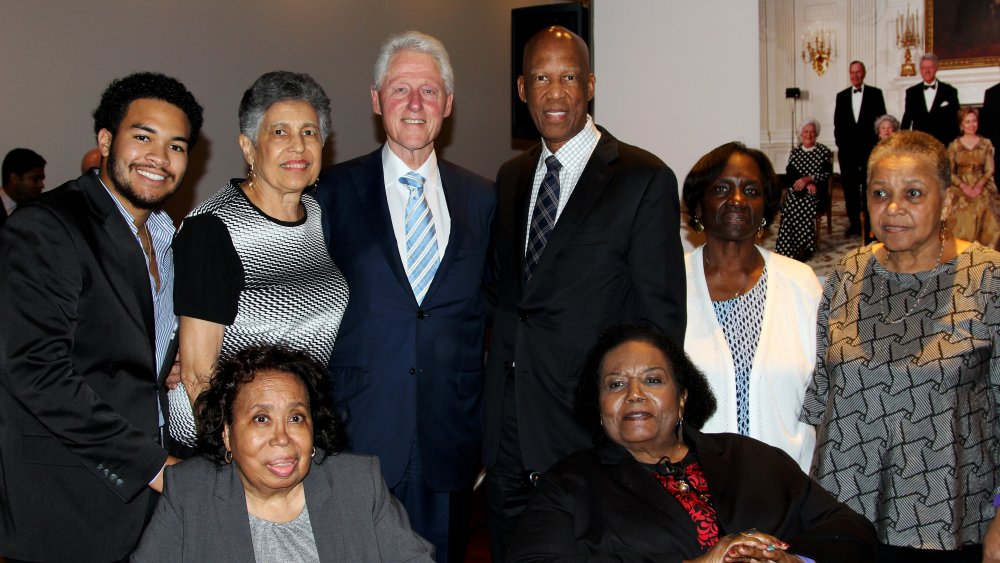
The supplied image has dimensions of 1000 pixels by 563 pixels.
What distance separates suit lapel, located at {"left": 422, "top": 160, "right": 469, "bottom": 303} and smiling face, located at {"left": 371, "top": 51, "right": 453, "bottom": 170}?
0.11m

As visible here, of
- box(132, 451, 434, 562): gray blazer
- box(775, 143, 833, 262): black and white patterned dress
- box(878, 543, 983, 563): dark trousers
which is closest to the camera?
box(132, 451, 434, 562): gray blazer

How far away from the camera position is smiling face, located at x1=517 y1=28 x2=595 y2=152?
10.1 feet

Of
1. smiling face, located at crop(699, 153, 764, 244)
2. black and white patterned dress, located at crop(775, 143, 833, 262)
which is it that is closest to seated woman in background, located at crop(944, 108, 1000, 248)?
black and white patterned dress, located at crop(775, 143, 833, 262)

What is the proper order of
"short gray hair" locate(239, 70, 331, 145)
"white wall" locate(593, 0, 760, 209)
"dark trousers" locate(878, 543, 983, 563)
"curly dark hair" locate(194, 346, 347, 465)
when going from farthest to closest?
"white wall" locate(593, 0, 760, 209), "short gray hair" locate(239, 70, 331, 145), "dark trousers" locate(878, 543, 983, 563), "curly dark hair" locate(194, 346, 347, 465)

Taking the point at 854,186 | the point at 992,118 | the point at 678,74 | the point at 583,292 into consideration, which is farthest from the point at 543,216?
the point at 992,118

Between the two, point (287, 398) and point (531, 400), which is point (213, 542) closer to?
point (287, 398)

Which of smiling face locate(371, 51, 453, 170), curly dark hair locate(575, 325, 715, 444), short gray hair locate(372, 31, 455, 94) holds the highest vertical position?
short gray hair locate(372, 31, 455, 94)

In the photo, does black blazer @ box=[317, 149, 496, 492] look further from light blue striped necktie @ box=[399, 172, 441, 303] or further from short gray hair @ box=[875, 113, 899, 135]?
short gray hair @ box=[875, 113, 899, 135]

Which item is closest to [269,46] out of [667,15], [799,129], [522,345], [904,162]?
[667,15]

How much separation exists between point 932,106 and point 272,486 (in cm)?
383

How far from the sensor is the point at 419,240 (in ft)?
9.92

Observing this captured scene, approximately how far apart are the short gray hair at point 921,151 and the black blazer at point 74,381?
2205 mm

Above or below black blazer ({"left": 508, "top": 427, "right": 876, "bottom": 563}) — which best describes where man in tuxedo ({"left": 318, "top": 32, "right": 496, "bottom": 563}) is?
above

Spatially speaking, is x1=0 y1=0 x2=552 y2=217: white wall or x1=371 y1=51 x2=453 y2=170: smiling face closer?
x1=371 y1=51 x2=453 y2=170: smiling face
